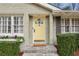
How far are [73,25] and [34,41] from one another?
274 centimetres

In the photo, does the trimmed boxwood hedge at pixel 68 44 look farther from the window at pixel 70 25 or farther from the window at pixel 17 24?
the window at pixel 17 24

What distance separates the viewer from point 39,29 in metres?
17.6

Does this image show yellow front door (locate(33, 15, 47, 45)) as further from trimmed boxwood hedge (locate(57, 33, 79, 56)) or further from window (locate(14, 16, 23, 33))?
trimmed boxwood hedge (locate(57, 33, 79, 56))

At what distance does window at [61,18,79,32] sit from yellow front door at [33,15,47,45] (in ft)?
4.10

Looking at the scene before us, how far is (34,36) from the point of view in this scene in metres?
17.4

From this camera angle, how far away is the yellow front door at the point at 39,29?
56.9 ft

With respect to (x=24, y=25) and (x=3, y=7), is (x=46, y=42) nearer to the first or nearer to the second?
(x=24, y=25)

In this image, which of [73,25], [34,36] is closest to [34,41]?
[34,36]

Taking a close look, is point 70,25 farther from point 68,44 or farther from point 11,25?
point 11,25

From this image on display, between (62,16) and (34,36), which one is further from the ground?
(62,16)

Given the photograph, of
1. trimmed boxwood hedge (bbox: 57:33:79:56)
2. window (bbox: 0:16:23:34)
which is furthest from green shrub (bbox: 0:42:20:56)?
window (bbox: 0:16:23:34)

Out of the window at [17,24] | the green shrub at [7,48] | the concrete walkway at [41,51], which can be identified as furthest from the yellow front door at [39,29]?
the green shrub at [7,48]

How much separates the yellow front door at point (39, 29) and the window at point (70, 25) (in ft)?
4.10

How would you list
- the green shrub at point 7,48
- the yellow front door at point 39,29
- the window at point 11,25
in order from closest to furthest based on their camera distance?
the green shrub at point 7,48, the window at point 11,25, the yellow front door at point 39,29
